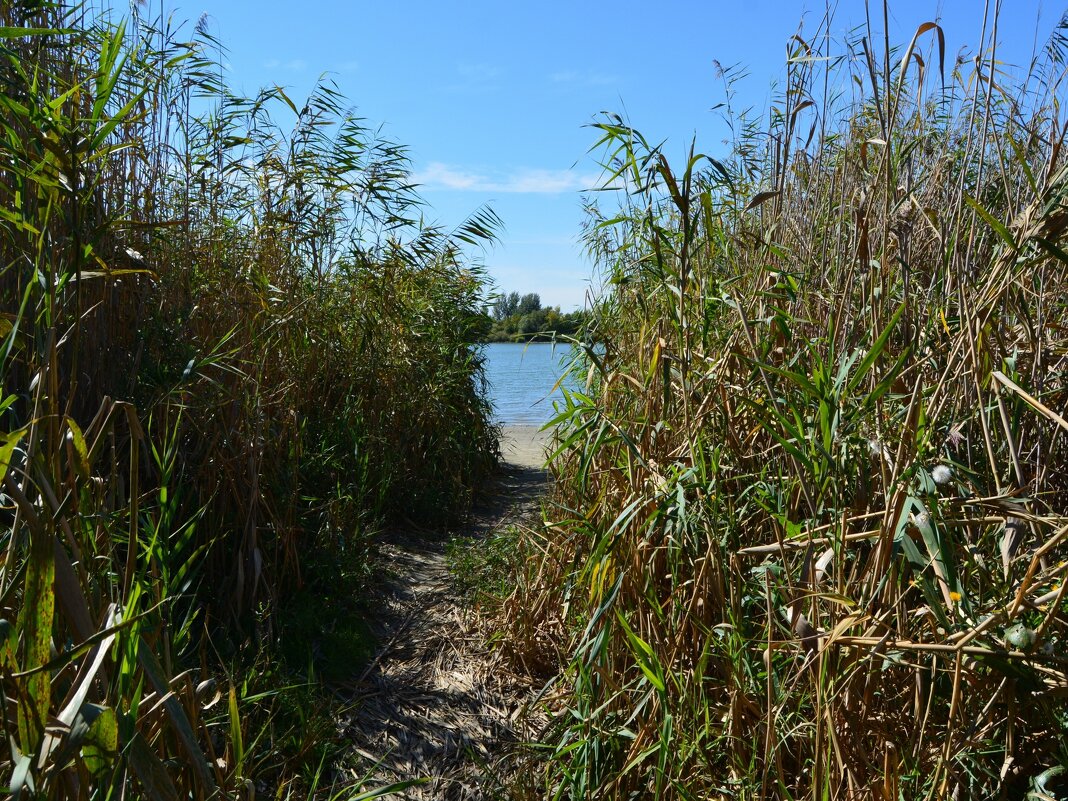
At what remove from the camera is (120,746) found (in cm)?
142

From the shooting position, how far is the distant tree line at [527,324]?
4.20m

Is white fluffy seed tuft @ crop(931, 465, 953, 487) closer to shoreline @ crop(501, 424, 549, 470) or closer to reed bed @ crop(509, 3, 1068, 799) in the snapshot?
reed bed @ crop(509, 3, 1068, 799)

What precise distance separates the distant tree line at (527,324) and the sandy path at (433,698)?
4.38 feet

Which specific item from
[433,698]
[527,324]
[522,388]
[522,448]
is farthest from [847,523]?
[522,388]

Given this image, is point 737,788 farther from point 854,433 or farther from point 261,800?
point 261,800

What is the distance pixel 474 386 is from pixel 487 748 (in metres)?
3.85

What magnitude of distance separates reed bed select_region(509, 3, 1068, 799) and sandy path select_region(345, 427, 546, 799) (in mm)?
256

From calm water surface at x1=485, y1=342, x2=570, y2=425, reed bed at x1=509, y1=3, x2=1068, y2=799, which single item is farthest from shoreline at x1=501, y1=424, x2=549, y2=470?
reed bed at x1=509, y1=3, x2=1068, y2=799

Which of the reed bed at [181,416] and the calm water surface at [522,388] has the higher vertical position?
the reed bed at [181,416]

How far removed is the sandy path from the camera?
2.79 metres

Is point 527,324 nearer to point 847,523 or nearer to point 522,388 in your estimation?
point 847,523

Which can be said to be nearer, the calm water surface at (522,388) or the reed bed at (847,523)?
the reed bed at (847,523)

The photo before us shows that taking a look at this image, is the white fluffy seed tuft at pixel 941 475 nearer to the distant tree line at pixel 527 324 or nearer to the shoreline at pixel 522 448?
the distant tree line at pixel 527 324

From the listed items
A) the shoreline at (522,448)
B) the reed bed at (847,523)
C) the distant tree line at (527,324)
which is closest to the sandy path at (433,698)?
the reed bed at (847,523)
